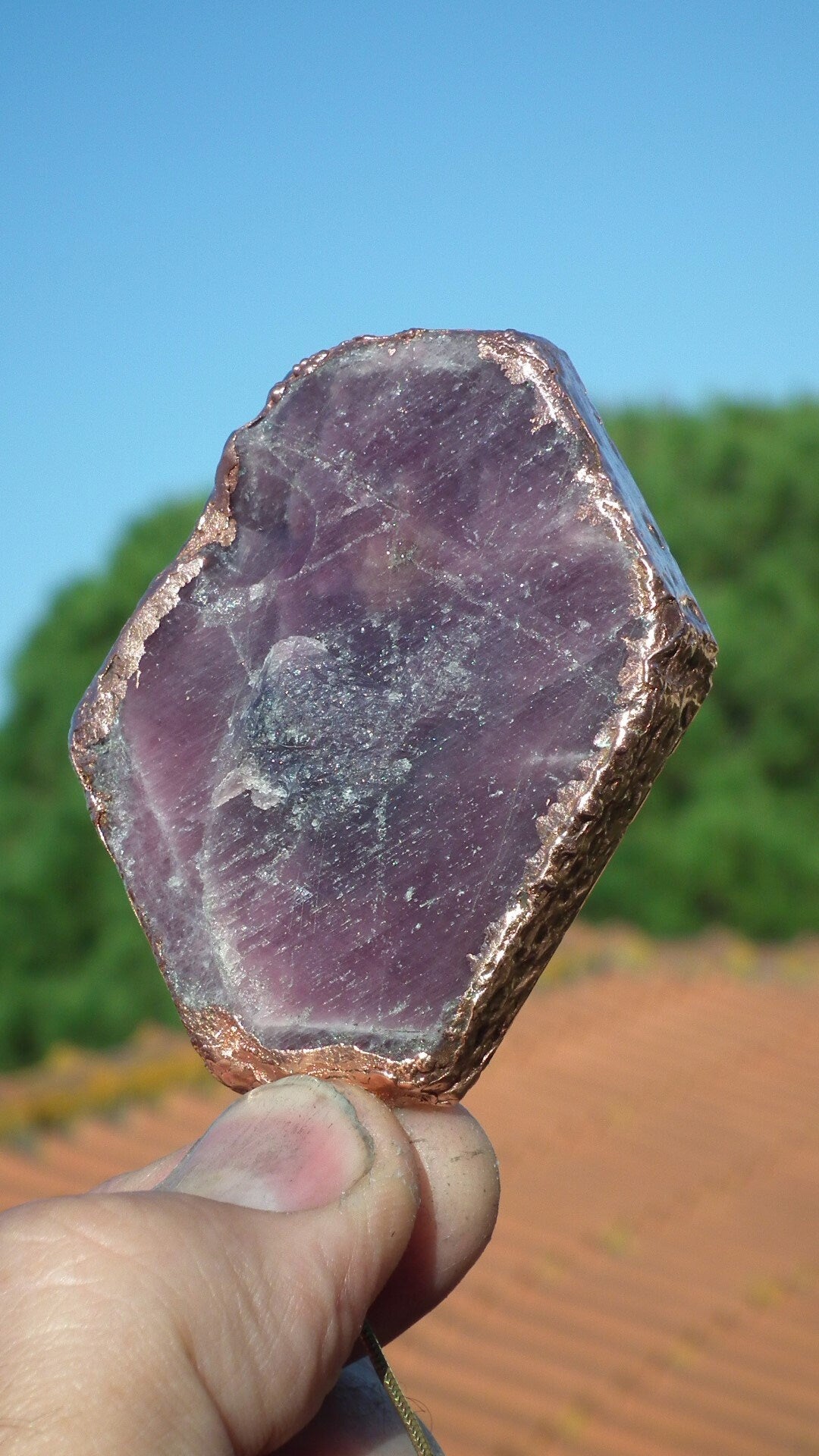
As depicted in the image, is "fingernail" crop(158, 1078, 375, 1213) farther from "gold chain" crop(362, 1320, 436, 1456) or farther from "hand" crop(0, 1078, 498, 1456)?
"gold chain" crop(362, 1320, 436, 1456)

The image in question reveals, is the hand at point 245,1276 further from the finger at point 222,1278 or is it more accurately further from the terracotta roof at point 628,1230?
the terracotta roof at point 628,1230

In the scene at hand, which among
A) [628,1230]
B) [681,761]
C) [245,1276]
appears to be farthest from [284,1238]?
[681,761]

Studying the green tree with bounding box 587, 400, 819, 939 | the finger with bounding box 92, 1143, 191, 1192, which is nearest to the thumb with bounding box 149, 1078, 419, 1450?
the finger with bounding box 92, 1143, 191, 1192

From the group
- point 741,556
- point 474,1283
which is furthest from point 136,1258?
point 741,556

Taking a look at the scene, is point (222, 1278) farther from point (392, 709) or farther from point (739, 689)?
point (739, 689)

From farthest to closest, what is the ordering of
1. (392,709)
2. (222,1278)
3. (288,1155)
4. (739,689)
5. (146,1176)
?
(739,689)
(146,1176)
(392,709)
(288,1155)
(222,1278)

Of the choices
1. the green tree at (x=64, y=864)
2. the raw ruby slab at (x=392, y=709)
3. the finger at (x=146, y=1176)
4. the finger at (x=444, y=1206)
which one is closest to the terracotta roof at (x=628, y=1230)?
the finger at (x=444, y=1206)
